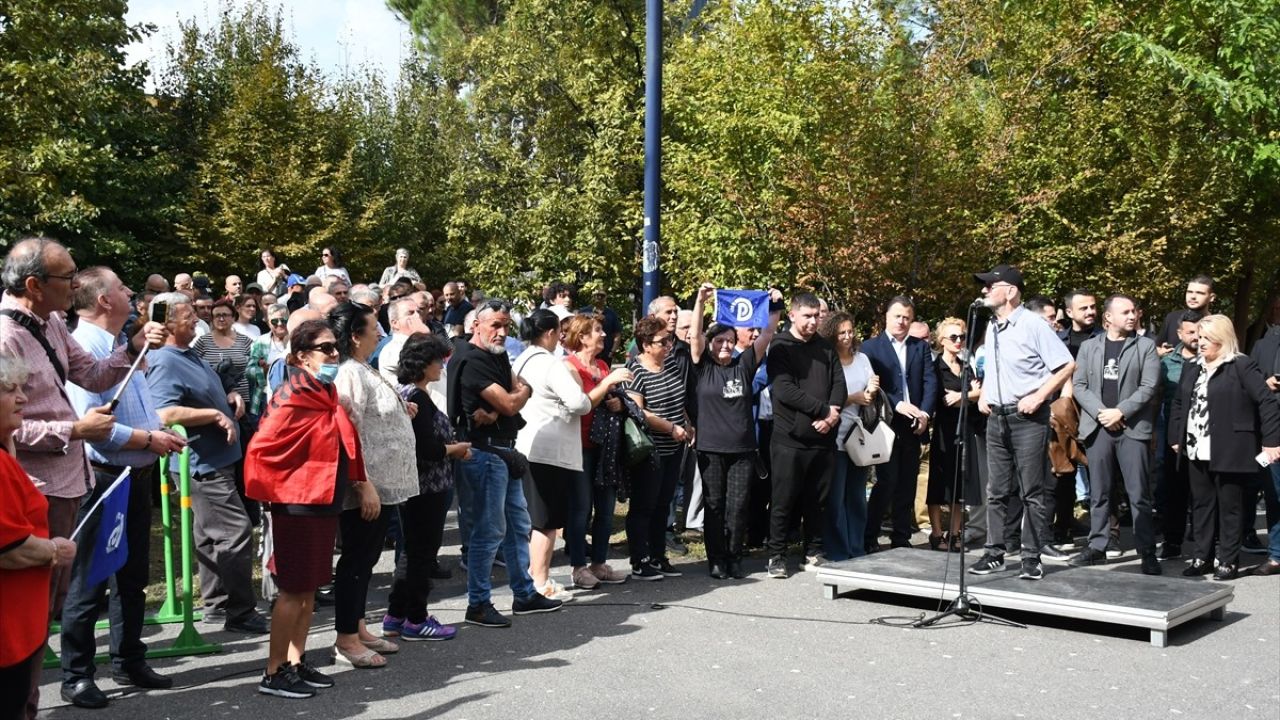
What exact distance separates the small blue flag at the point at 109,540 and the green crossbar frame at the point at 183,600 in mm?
1029

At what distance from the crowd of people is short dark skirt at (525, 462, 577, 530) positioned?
0.05 feet

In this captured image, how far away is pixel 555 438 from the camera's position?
29.1ft

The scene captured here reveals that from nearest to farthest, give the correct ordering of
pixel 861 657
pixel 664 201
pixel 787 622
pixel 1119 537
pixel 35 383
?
1. pixel 35 383
2. pixel 861 657
3. pixel 787 622
4. pixel 1119 537
5. pixel 664 201

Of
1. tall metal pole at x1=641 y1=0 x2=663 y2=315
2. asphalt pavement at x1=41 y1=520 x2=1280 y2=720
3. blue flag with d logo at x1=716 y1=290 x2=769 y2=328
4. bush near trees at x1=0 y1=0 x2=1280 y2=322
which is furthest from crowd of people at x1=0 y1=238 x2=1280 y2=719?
bush near trees at x1=0 y1=0 x2=1280 y2=322

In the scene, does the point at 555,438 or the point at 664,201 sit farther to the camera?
the point at 664,201

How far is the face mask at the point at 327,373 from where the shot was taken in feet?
21.7

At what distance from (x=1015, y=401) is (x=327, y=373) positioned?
17.8 feet

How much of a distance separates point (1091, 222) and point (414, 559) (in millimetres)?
14019

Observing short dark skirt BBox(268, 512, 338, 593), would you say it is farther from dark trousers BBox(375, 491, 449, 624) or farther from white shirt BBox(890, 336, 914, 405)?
white shirt BBox(890, 336, 914, 405)

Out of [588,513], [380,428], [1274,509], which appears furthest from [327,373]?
[1274,509]

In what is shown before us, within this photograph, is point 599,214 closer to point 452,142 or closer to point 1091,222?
point 452,142

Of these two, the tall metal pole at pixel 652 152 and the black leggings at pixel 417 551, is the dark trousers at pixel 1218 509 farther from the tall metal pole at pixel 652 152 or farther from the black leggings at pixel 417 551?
the black leggings at pixel 417 551

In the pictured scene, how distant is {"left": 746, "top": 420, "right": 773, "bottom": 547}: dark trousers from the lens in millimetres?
11102

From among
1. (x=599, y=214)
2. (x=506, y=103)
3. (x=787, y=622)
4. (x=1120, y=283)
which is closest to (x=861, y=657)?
(x=787, y=622)
